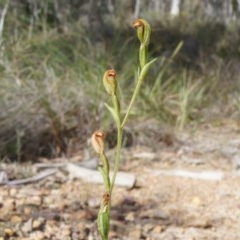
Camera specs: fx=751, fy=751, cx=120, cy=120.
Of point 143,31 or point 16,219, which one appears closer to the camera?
point 143,31

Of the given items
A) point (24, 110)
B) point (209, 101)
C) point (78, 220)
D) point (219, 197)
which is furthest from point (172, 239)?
point (209, 101)

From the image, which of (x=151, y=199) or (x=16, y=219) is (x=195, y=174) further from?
(x=16, y=219)

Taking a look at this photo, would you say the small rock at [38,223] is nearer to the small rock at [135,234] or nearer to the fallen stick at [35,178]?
the small rock at [135,234]

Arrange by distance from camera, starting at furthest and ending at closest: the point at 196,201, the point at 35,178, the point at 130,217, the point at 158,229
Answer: the point at 35,178 < the point at 196,201 < the point at 130,217 < the point at 158,229

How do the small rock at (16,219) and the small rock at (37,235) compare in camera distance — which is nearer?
the small rock at (37,235)

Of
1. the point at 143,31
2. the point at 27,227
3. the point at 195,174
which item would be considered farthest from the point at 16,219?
the point at 143,31

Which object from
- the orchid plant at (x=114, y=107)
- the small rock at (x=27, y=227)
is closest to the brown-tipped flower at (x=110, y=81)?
the orchid plant at (x=114, y=107)
